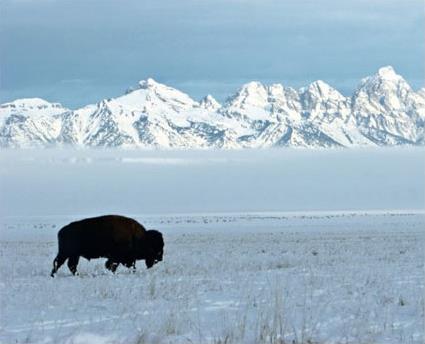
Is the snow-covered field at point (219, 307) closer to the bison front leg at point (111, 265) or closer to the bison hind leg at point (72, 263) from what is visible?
the bison hind leg at point (72, 263)

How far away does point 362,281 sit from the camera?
1543 centimetres

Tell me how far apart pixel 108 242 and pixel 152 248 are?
141 cm

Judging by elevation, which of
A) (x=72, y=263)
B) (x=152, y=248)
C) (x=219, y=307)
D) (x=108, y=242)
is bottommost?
(x=219, y=307)

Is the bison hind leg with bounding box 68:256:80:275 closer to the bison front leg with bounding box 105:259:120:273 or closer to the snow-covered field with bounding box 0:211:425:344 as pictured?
the snow-covered field with bounding box 0:211:425:344

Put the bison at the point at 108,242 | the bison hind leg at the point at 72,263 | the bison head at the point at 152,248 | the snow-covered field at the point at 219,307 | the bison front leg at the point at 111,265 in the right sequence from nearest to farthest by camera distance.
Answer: the snow-covered field at the point at 219,307 → the bison hind leg at the point at 72,263 → the bison at the point at 108,242 → the bison front leg at the point at 111,265 → the bison head at the point at 152,248

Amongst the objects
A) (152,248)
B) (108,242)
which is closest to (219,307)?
(108,242)

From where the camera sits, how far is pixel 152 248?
66.7 feet

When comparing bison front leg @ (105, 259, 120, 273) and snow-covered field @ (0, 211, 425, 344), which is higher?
bison front leg @ (105, 259, 120, 273)

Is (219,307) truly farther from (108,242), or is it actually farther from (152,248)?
(152,248)

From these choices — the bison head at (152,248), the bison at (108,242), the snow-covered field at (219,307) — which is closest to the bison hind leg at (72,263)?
the bison at (108,242)

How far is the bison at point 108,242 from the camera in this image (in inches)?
750

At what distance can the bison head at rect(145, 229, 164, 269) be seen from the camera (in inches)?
798

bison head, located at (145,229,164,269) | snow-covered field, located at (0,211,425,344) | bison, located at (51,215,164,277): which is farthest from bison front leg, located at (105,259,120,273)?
bison head, located at (145,229,164,269)

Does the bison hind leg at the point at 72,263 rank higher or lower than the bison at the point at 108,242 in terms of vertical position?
lower
